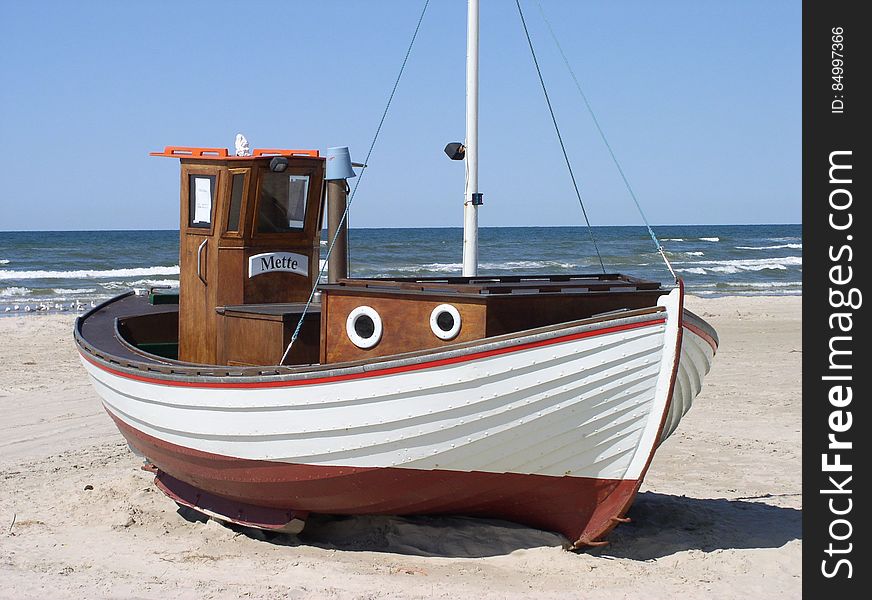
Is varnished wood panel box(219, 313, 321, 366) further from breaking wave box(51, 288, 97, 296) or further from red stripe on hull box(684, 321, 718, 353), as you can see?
breaking wave box(51, 288, 97, 296)

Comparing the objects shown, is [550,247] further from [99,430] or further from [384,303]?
[384,303]

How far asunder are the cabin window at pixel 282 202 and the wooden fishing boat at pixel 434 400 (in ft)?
1.03

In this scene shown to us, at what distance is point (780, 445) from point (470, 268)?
4.07 meters

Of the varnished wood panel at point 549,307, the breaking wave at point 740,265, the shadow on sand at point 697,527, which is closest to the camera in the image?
the varnished wood panel at point 549,307

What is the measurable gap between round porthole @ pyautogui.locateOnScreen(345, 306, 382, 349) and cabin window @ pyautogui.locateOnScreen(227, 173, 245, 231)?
Result: 1992mm

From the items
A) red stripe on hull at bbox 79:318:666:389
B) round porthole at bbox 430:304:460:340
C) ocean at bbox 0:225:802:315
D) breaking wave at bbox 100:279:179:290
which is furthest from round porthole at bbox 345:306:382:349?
breaking wave at bbox 100:279:179:290

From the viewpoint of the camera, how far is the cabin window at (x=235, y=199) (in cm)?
820

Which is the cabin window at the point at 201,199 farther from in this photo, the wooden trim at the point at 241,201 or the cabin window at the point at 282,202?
the cabin window at the point at 282,202

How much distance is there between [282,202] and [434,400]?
3.12 metres

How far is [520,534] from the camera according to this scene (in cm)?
694

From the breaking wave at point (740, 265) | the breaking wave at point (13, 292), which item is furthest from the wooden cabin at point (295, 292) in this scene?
the breaking wave at point (740, 265)

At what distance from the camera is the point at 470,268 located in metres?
8.09

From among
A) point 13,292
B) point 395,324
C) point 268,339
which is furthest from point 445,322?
point 13,292
